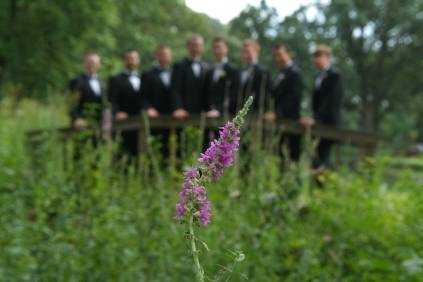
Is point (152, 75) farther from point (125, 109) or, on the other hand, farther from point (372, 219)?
point (372, 219)

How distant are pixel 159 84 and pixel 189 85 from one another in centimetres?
48

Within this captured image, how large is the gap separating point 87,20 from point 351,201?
16.8 metres

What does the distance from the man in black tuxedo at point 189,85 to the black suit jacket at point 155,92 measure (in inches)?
11.3

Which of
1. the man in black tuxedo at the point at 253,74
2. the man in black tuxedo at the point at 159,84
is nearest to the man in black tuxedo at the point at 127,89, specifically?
the man in black tuxedo at the point at 159,84

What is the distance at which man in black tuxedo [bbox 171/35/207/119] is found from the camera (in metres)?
8.37

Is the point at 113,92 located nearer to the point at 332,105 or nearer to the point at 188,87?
the point at 188,87

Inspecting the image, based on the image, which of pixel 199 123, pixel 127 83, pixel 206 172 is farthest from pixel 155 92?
pixel 206 172

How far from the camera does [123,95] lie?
9133mm

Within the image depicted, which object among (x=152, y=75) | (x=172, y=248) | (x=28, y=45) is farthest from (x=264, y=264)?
(x=28, y=45)

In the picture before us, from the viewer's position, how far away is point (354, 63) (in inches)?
1715

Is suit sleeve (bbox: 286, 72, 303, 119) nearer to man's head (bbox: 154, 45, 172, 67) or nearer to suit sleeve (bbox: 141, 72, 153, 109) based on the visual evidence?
man's head (bbox: 154, 45, 172, 67)

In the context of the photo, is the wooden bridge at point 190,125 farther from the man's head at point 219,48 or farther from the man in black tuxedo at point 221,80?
the man's head at point 219,48

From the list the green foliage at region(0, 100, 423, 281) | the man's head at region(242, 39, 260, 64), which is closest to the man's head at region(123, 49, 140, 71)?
the man's head at region(242, 39, 260, 64)

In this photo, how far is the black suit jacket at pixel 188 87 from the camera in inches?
330
